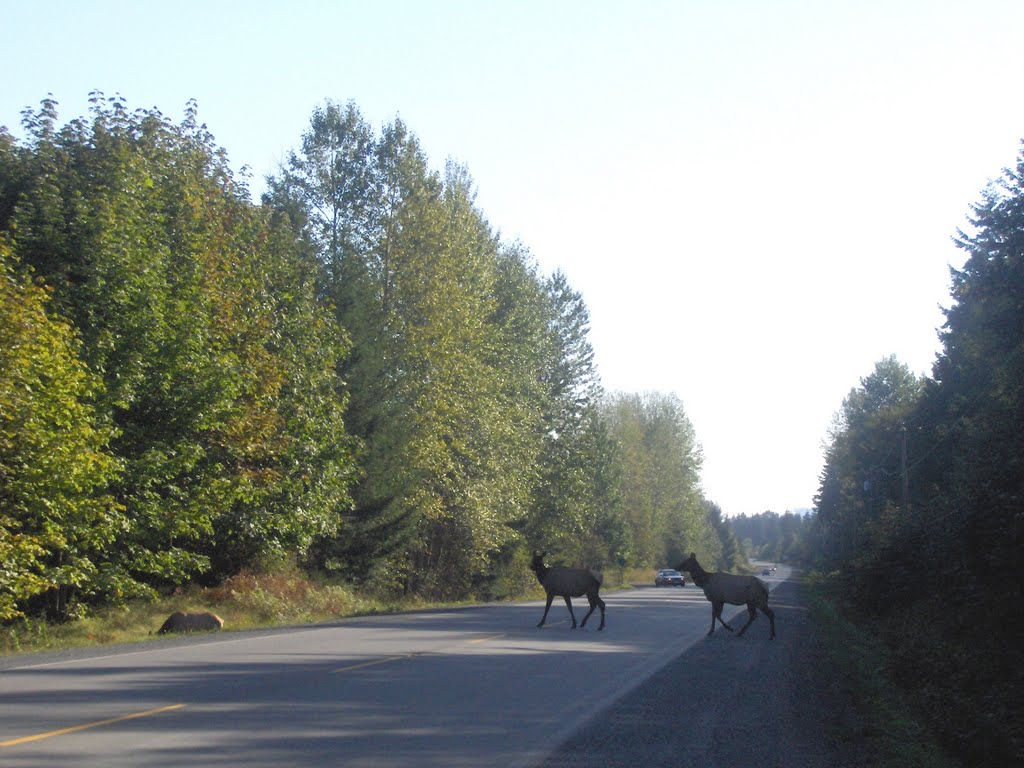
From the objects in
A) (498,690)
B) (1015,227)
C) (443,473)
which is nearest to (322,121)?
(443,473)

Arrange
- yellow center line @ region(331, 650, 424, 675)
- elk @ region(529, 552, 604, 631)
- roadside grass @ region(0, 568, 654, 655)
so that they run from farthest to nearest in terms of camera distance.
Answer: elk @ region(529, 552, 604, 631), roadside grass @ region(0, 568, 654, 655), yellow center line @ region(331, 650, 424, 675)

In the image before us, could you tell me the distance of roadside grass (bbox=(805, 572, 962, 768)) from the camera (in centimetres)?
1077

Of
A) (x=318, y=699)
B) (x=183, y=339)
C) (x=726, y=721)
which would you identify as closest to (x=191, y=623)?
(x=183, y=339)

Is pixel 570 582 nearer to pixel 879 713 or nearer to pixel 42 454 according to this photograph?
pixel 42 454

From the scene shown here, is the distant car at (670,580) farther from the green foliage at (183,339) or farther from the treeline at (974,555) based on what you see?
the green foliage at (183,339)

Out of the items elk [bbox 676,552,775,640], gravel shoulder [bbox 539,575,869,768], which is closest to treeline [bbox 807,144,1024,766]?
gravel shoulder [bbox 539,575,869,768]

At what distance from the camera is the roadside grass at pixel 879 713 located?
1077 cm

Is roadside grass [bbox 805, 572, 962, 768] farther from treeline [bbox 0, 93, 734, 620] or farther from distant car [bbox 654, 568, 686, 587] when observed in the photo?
distant car [bbox 654, 568, 686, 587]

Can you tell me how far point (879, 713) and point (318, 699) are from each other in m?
7.06

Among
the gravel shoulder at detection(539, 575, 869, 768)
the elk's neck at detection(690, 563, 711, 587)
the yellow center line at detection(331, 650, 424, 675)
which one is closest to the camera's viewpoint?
the gravel shoulder at detection(539, 575, 869, 768)

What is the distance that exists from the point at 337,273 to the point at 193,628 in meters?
19.2

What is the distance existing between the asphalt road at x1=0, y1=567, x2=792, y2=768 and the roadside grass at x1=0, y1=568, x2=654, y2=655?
11.3ft

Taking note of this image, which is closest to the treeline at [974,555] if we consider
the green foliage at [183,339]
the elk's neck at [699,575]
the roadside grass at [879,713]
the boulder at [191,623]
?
the roadside grass at [879,713]

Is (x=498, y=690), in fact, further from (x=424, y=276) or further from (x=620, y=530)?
(x=620, y=530)
